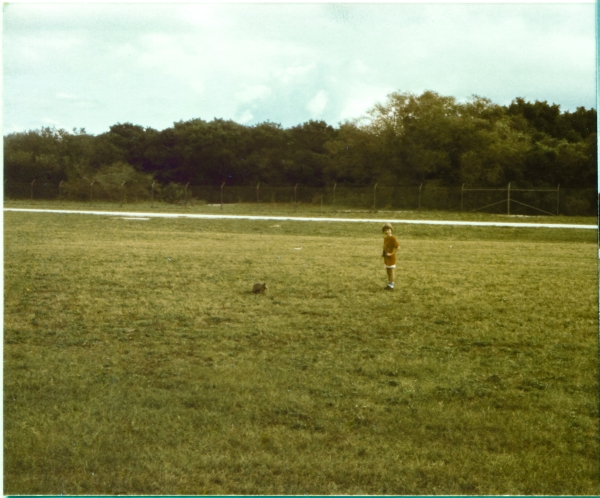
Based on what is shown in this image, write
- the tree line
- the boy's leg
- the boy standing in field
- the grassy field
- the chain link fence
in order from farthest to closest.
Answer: the tree line < the chain link fence < the boy's leg < the boy standing in field < the grassy field

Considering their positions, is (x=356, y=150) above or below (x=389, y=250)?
above

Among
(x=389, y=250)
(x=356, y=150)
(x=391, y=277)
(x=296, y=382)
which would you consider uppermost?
(x=356, y=150)

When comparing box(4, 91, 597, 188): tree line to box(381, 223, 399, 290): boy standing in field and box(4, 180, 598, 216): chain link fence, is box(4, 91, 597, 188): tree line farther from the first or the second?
box(381, 223, 399, 290): boy standing in field

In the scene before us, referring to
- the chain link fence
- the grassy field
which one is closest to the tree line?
the chain link fence

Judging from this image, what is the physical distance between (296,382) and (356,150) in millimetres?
30881

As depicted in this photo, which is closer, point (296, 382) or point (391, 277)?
point (296, 382)

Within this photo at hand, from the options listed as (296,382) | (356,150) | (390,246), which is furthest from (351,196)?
(296,382)

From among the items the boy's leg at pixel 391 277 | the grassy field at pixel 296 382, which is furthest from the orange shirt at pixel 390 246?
the grassy field at pixel 296 382

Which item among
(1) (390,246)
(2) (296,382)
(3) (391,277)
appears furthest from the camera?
(3) (391,277)

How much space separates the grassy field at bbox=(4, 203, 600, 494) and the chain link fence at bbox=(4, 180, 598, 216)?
18.9 meters

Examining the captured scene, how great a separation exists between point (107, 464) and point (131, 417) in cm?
66

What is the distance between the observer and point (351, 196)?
32938mm

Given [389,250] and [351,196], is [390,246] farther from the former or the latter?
[351,196]

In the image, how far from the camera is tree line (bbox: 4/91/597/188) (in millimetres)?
29969
